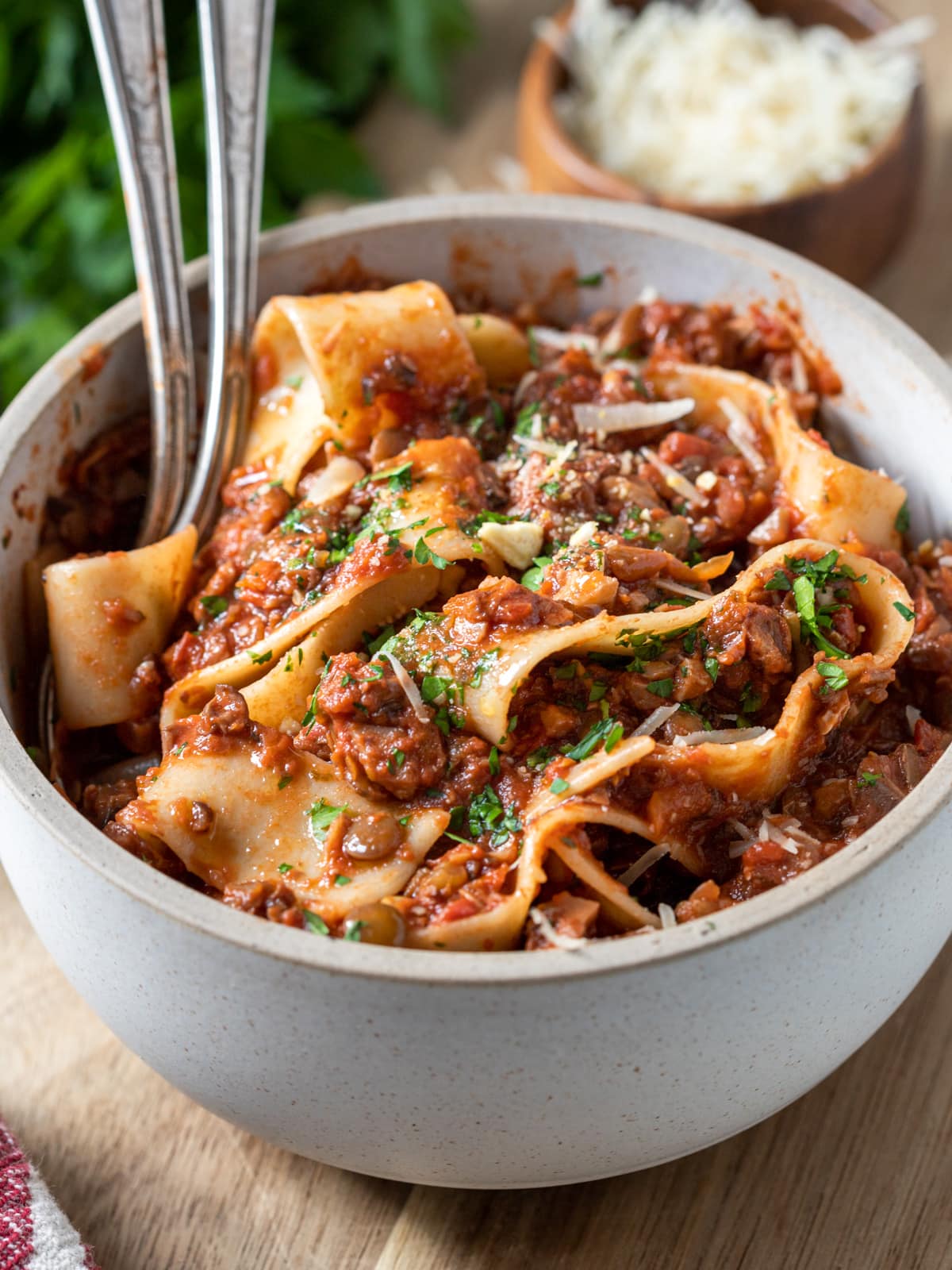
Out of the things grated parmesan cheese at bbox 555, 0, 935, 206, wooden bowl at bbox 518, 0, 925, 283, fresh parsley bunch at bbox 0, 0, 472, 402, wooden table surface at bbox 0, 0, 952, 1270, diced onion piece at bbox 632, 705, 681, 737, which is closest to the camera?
diced onion piece at bbox 632, 705, 681, 737

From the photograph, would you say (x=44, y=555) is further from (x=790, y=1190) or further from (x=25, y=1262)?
(x=790, y=1190)

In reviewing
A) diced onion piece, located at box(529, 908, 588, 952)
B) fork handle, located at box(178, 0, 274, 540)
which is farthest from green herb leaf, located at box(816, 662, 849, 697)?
fork handle, located at box(178, 0, 274, 540)

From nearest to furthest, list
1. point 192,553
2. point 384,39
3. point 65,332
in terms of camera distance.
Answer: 1. point 192,553
2. point 65,332
3. point 384,39

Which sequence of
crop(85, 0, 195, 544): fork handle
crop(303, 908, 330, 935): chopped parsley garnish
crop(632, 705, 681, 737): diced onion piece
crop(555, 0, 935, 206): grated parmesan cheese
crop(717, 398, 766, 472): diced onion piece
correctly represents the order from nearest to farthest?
crop(303, 908, 330, 935): chopped parsley garnish, crop(632, 705, 681, 737): diced onion piece, crop(717, 398, 766, 472): diced onion piece, crop(85, 0, 195, 544): fork handle, crop(555, 0, 935, 206): grated parmesan cheese

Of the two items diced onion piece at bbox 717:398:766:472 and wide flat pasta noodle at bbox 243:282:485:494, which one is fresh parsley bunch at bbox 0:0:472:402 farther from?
diced onion piece at bbox 717:398:766:472

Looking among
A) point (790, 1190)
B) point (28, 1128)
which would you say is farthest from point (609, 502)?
point (28, 1128)

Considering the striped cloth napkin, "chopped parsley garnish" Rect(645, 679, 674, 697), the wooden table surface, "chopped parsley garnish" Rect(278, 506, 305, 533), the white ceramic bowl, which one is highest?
"chopped parsley garnish" Rect(278, 506, 305, 533)

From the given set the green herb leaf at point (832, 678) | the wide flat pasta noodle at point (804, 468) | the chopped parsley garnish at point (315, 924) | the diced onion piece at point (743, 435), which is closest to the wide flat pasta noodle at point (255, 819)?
the chopped parsley garnish at point (315, 924)
